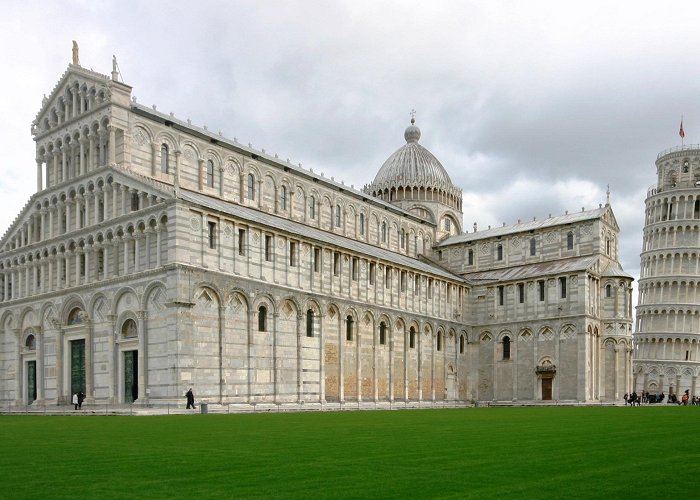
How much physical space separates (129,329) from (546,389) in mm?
37216

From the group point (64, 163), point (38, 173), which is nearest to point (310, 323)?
point (64, 163)

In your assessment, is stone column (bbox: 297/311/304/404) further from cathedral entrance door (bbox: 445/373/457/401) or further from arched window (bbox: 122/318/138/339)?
cathedral entrance door (bbox: 445/373/457/401)

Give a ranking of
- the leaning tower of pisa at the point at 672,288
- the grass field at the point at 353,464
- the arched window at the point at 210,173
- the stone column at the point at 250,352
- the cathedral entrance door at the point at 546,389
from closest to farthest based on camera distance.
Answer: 1. the grass field at the point at 353,464
2. the stone column at the point at 250,352
3. the arched window at the point at 210,173
4. the cathedral entrance door at the point at 546,389
5. the leaning tower of pisa at the point at 672,288

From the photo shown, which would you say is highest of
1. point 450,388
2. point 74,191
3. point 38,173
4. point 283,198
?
point 38,173

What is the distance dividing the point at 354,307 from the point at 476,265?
23.0 meters

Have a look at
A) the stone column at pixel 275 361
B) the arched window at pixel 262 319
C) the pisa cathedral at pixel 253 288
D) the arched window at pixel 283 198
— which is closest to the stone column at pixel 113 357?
the pisa cathedral at pixel 253 288

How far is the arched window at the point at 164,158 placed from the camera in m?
50.8

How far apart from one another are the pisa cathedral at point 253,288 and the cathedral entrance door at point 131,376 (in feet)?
0.49

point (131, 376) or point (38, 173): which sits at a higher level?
point (38, 173)

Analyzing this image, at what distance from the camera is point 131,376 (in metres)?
45.1

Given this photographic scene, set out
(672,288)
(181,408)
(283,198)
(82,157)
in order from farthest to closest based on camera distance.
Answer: (672,288), (283,198), (82,157), (181,408)

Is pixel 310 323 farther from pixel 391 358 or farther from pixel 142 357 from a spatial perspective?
pixel 142 357

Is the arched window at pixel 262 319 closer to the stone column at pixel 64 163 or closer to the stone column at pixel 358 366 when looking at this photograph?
the stone column at pixel 358 366

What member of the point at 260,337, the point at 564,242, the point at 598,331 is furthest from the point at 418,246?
the point at 260,337
